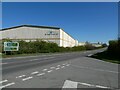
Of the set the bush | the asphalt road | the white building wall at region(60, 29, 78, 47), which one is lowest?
the asphalt road

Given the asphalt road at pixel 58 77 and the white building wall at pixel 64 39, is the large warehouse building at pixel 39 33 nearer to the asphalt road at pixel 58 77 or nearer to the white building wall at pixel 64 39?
the white building wall at pixel 64 39

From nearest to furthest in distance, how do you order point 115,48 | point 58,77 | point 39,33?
point 58,77
point 115,48
point 39,33

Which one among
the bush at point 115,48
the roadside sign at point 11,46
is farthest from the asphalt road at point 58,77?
the roadside sign at point 11,46

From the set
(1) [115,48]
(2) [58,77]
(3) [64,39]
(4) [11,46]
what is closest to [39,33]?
(3) [64,39]

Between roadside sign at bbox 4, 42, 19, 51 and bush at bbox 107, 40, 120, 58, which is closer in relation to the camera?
bush at bbox 107, 40, 120, 58

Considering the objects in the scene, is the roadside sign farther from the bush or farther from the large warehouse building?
the large warehouse building

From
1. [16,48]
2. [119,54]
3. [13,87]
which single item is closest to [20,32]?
[16,48]

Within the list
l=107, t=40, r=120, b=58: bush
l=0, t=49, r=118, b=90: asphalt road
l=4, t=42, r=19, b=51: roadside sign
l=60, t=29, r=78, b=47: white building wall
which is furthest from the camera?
l=60, t=29, r=78, b=47: white building wall

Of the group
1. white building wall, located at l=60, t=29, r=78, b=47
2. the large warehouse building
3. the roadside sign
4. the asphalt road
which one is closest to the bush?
the roadside sign

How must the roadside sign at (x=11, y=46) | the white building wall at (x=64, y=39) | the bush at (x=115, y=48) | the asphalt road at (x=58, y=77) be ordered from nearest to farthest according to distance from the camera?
1. the asphalt road at (x=58, y=77)
2. the bush at (x=115, y=48)
3. the roadside sign at (x=11, y=46)
4. the white building wall at (x=64, y=39)

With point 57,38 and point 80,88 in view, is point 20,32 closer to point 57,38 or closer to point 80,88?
point 57,38

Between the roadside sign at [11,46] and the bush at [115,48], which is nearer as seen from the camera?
the bush at [115,48]

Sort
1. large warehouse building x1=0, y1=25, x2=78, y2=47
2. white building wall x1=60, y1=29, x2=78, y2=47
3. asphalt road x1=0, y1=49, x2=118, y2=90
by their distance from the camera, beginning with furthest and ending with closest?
white building wall x1=60, y1=29, x2=78, y2=47 < large warehouse building x1=0, y1=25, x2=78, y2=47 < asphalt road x1=0, y1=49, x2=118, y2=90

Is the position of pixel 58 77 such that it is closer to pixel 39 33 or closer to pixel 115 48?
pixel 115 48
